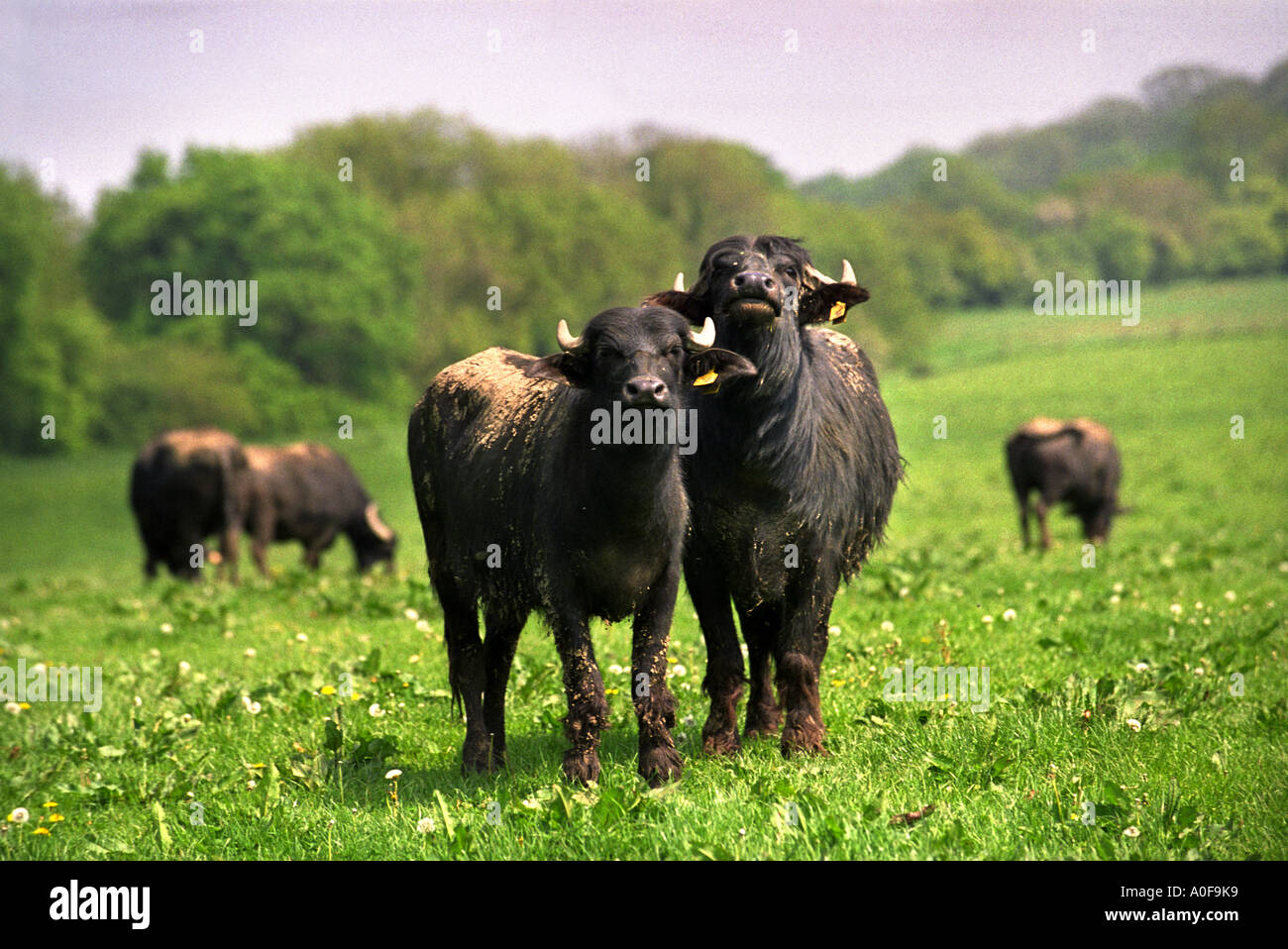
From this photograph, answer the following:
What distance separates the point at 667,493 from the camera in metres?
6.39

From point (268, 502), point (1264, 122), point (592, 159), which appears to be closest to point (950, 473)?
point (268, 502)

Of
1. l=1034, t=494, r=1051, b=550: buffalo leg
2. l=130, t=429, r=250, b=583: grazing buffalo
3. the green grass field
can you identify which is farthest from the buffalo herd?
l=130, t=429, r=250, b=583: grazing buffalo

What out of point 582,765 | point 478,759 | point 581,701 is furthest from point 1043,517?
point 582,765

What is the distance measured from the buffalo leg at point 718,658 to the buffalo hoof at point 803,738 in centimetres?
28

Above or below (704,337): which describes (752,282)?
above

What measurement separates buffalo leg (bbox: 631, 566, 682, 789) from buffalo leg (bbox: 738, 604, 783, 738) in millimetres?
906

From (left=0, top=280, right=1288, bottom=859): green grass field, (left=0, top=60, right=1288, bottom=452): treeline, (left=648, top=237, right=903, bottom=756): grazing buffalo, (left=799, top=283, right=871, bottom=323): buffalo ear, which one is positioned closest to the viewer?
(left=0, top=280, right=1288, bottom=859): green grass field

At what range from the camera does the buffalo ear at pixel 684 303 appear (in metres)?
6.94

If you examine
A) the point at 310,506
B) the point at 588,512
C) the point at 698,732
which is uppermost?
the point at 588,512

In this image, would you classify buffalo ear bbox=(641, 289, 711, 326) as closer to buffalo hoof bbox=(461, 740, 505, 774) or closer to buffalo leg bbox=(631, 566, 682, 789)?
buffalo leg bbox=(631, 566, 682, 789)

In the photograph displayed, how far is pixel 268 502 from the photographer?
22438mm

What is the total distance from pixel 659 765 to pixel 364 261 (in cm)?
5253

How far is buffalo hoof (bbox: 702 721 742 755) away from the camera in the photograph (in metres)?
6.82

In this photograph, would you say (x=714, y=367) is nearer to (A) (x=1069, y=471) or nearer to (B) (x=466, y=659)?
(B) (x=466, y=659)
